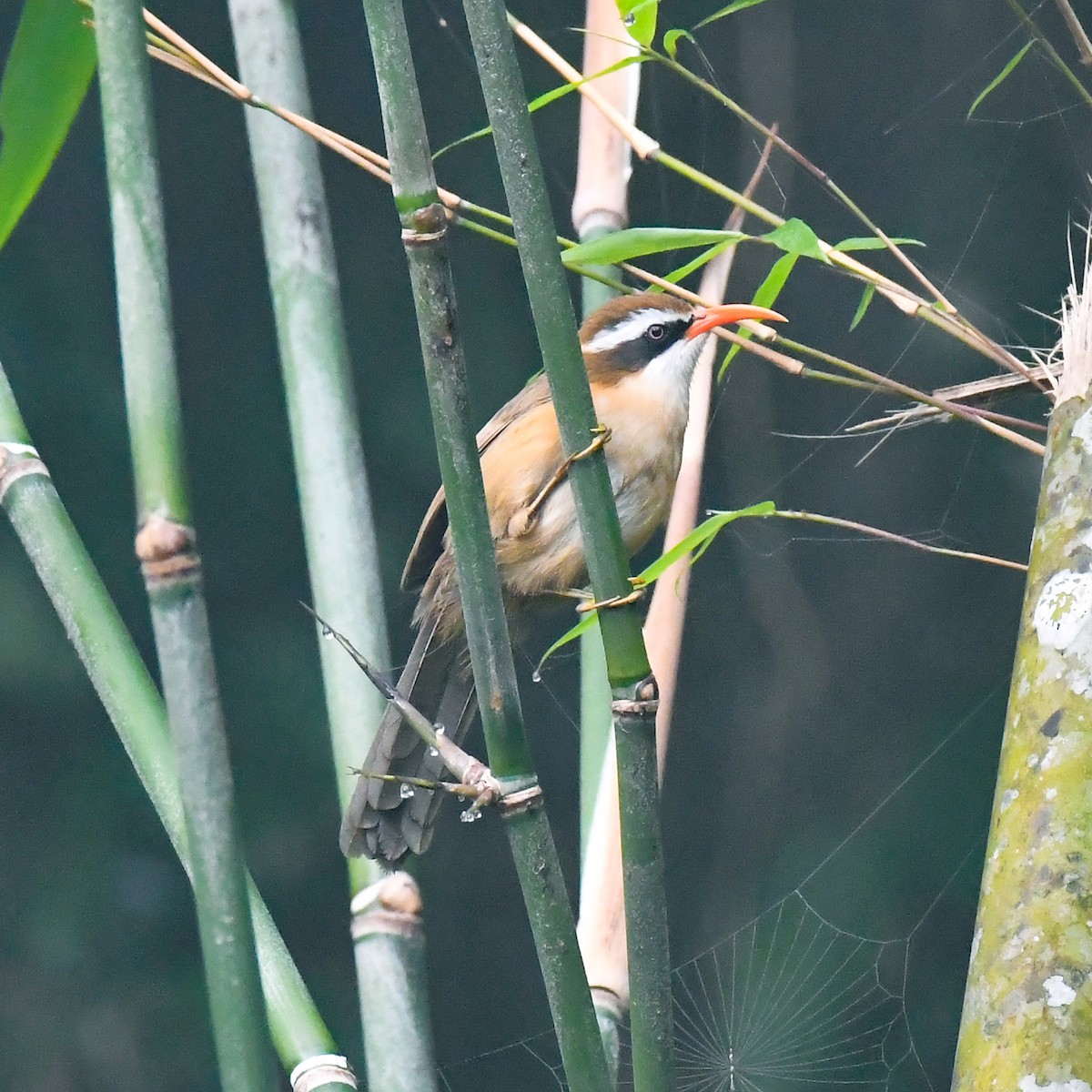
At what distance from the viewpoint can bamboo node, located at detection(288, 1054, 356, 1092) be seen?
0.73 metres

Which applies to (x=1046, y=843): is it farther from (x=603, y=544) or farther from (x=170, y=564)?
(x=170, y=564)

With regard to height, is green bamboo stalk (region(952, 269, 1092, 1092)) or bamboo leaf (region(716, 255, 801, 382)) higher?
bamboo leaf (region(716, 255, 801, 382))

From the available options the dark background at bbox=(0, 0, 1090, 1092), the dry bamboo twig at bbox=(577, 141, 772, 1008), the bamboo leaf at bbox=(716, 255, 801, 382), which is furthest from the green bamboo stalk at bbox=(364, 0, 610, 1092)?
the dark background at bbox=(0, 0, 1090, 1092)

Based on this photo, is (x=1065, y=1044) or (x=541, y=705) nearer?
(x=1065, y=1044)

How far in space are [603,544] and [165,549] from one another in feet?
0.66

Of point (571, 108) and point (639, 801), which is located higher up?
point (571, 108)

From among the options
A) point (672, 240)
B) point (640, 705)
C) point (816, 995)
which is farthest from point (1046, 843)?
point (816, 995)

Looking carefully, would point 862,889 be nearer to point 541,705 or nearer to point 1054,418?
point 541,705

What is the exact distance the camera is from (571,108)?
5.87 ft

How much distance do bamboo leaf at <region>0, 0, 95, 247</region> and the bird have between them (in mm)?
491

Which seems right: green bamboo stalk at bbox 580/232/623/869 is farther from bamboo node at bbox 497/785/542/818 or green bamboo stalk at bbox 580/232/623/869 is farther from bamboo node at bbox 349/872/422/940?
bamboo node at bbox 497/785/542/818

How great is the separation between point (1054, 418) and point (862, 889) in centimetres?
106

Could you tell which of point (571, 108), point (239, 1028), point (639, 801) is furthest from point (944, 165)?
point (239, 1028)

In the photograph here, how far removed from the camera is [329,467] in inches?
37.1
